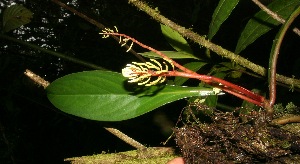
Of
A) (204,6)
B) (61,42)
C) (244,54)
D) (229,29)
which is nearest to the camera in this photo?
(244,54)

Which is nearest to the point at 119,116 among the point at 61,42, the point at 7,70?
the point at 7,70

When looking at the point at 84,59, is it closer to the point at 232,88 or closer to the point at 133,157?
the point at 133,157

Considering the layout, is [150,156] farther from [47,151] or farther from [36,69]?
[36,69]

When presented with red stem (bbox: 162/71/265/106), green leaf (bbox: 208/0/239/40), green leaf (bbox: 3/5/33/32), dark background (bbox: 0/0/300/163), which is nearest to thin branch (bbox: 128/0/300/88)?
green leaf (bbox: 208/0/239/40)

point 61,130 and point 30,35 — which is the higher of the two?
point 30,35

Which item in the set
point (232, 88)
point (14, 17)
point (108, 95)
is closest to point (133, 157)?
point (108, 95)

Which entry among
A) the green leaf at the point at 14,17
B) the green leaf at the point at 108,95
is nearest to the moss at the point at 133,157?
the green leaf at the point at 108,95

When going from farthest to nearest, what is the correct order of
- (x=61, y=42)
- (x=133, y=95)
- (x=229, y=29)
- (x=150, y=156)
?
(x=61, y=42)
(x=229, y=29)
(x=150, y=156)
(x=133, y=95)
